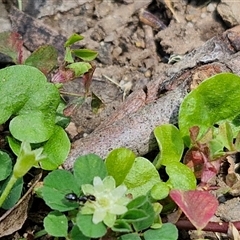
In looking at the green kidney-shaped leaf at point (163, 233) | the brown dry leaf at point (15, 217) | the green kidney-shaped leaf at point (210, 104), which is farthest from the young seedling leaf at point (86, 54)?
the green kidney-shaped leaf at point (163, 233)

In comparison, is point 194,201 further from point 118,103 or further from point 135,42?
point 135,42

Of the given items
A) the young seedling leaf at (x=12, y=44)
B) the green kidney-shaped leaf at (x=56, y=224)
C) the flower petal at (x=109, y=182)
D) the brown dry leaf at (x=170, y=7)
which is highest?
the young seedling leaf at (x=12, y=44)

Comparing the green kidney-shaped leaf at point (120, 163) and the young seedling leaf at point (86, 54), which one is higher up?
the young seedling leaf at point (86, 54)

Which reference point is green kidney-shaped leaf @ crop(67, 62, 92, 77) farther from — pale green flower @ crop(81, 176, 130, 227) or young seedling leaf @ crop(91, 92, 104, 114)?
pale green flower @ crop(81, 176, 130, 227)

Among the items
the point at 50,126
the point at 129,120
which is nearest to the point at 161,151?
the point at 129,120

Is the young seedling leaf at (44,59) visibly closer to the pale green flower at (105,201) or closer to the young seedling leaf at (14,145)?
the young seedling leaf at (14,145)

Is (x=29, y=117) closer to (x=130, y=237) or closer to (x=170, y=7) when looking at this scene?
(x=130, y=237)
